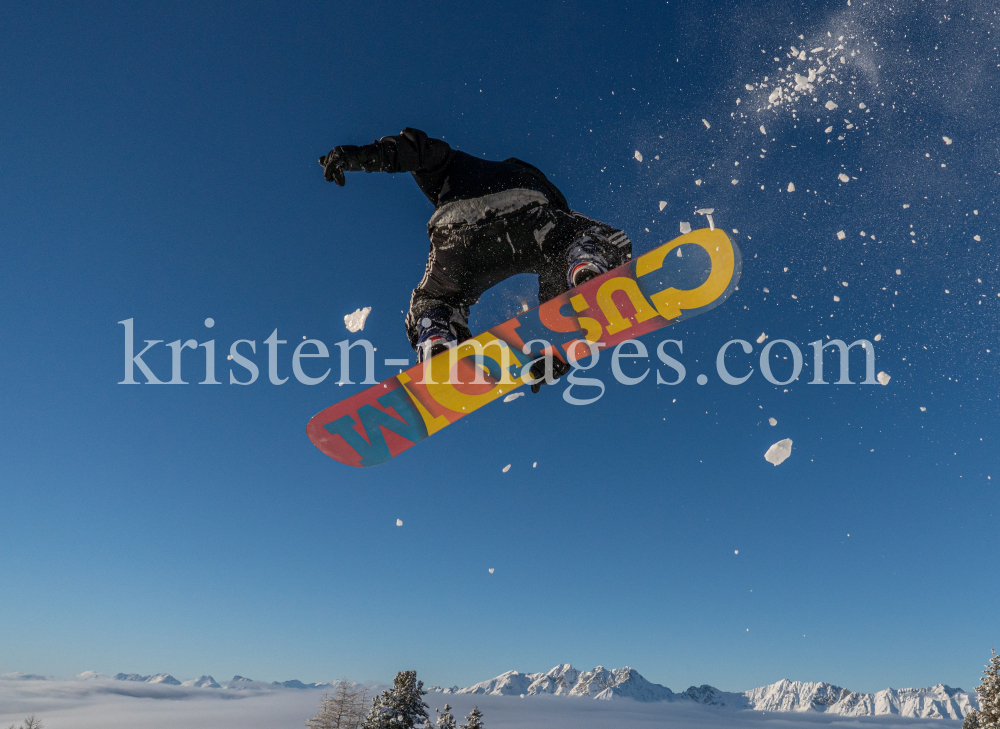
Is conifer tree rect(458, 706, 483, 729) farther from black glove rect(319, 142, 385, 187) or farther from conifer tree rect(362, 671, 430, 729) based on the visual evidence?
black glove rect(319, 142, 385, 187)

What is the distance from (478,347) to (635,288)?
3.86 ft

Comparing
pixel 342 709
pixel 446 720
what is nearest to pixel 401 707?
pixel 446 720

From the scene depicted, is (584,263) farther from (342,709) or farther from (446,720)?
(342,709)

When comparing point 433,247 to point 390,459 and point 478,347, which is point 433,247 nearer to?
point 478,347

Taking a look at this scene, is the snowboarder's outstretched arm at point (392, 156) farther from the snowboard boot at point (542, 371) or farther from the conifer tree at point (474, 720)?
the conifer tree at point (474, 720)

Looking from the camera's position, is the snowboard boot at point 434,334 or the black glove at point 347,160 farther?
the snowboard boot at point 434,334

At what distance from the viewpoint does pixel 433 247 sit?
3998mm

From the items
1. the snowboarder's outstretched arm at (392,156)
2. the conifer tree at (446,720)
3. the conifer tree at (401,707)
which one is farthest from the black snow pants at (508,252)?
the conifer tree at (446,720)

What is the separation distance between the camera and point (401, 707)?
1312cm

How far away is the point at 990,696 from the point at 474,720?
42.1 feet

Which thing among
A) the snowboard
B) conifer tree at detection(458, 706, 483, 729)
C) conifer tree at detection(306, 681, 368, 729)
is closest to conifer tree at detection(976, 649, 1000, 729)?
conifer tree at detection(458, 706, 483, 729)

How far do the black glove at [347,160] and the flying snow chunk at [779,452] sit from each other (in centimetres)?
446

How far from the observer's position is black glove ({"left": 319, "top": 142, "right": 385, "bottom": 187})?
345 centimetres

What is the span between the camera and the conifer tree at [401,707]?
1298cm
